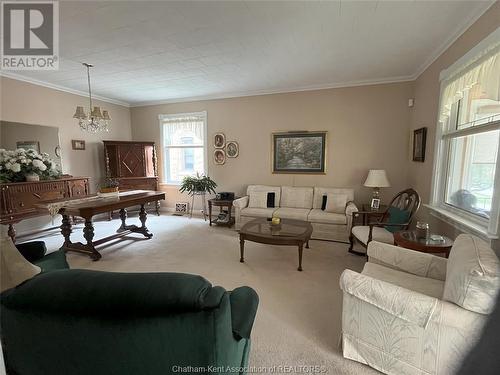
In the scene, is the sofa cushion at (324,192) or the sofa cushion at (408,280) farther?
the sofa cushion at (324,192)

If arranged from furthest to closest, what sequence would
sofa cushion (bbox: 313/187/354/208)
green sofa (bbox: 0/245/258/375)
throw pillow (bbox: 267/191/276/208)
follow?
throw pillow (bbox: 267/191/276/208) < sofa cushion (bbox: 313/187/354/208) < green sofa (bbox: 0/245/258/375)

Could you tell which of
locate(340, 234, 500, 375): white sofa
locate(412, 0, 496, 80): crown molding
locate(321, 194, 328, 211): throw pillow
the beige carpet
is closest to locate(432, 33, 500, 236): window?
locate(412, 0, 496, 80): crown molding

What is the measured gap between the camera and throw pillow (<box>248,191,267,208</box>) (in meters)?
4.56

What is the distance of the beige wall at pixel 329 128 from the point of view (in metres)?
4.03

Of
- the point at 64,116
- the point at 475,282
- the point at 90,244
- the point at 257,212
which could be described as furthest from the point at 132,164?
the point at 475,282

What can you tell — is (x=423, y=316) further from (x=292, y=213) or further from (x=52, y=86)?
(x=52, y=86)

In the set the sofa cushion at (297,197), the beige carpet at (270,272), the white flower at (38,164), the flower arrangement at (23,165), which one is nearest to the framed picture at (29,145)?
the flower arrangement at (23,165)

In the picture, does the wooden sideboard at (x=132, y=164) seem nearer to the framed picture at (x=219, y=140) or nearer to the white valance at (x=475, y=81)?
Result: the framed picture at (x=219, y=140)

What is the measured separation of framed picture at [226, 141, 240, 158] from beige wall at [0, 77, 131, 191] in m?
2.74

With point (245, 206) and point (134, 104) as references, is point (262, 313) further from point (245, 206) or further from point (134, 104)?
point (134, 104)

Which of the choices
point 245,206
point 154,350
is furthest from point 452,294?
point 245,206

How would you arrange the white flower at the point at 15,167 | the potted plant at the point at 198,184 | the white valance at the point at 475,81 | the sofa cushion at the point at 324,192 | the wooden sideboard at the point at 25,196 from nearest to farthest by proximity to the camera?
the white valance at the point at 475,81 < the wooden sideboard at the point at 25,196 < the white flower at the point at 15,167 < the sofa cushion at the point at 324,192 < the potted plant at the point at 198,184

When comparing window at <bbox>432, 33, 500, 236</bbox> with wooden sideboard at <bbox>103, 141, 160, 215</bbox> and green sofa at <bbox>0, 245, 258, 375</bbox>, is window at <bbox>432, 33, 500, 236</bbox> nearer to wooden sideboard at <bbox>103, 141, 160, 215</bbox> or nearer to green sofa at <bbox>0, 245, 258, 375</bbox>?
green sofa at <bbox>0, 245, 258, 375</bbox>

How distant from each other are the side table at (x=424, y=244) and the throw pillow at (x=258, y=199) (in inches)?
99.9
